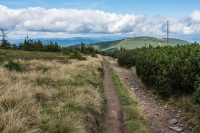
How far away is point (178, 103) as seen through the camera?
27.2ft

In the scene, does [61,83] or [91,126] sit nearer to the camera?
[91,126]

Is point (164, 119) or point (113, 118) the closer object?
point (113, 118)

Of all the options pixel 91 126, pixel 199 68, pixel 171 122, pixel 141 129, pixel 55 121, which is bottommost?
pixel 171 122

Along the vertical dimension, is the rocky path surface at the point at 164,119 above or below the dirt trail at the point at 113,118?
below

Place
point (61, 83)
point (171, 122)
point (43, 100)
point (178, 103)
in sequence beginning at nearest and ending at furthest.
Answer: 1. point (43, 100)
2. point (171, 122)
3. point (61, 83)
4. point (178, 103)

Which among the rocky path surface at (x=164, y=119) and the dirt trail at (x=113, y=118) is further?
the rocky path surface at (x=164, y=119)

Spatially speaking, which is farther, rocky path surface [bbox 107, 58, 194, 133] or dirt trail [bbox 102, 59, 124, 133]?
rocky path surface [bbox 107, 58, 194, 133]

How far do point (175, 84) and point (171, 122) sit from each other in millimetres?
3515

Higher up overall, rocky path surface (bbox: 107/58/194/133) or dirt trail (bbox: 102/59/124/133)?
dirt trail (bbox: 102/59/124/133)

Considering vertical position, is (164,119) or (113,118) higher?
(113,118)

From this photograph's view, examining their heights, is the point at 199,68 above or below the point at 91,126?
above

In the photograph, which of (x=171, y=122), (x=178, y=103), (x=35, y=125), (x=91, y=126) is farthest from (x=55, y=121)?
(x=178, y=103)

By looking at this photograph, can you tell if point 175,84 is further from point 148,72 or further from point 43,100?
point 43,100

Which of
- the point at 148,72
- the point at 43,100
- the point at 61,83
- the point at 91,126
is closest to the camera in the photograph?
the point at 91,126
